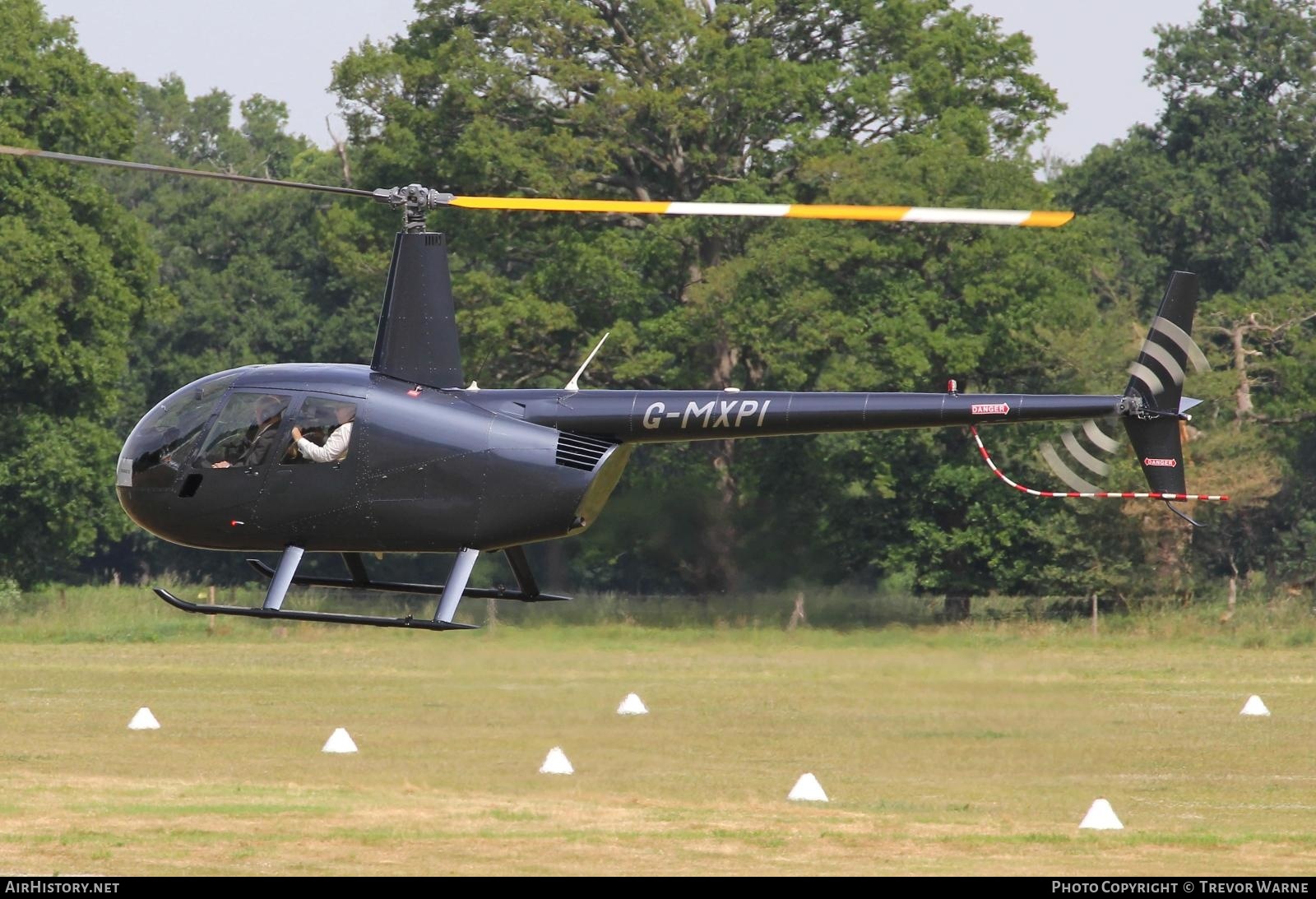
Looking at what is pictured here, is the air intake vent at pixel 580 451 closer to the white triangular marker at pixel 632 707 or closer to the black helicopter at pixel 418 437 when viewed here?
the black helicopter at pixel 418 437

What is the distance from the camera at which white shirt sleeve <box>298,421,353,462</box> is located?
14969mm

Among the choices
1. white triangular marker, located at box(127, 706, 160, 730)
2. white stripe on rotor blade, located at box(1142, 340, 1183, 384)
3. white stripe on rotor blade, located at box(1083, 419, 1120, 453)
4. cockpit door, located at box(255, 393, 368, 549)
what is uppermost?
white stripe on rotor blade, located at box(1142, 340, 1183, 384)

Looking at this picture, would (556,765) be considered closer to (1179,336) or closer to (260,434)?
(260,434)

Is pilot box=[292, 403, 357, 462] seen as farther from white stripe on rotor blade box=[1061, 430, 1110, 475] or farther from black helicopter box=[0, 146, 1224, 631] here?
white stripe on rotor blade box=[1061, 430, 1110, 475]

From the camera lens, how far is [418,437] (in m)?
15.1

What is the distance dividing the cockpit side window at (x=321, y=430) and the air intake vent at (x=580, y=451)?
1509 millimetres

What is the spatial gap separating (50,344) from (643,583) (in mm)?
15699

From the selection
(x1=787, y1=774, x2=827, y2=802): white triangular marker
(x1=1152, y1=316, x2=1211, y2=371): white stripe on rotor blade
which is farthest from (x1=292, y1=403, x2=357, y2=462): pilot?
(x1=787, y1=774, x2=827, y2=802): white triangular marker

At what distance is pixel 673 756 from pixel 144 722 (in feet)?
25.1

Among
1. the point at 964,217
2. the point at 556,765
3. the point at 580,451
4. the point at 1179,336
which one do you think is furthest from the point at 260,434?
the point at 556,765

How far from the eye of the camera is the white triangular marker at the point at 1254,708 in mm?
30469

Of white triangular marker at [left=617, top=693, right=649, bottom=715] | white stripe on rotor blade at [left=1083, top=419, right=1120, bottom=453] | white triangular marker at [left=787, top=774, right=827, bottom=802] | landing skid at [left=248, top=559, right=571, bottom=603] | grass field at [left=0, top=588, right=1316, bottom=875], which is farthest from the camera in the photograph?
white triangular marker at [left=617, top=693, right=649, bottom=715]

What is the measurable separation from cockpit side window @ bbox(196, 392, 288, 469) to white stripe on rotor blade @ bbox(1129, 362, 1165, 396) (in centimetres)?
634

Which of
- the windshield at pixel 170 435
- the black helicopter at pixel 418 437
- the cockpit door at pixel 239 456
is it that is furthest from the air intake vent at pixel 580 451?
the windshield at pixel 170 435
